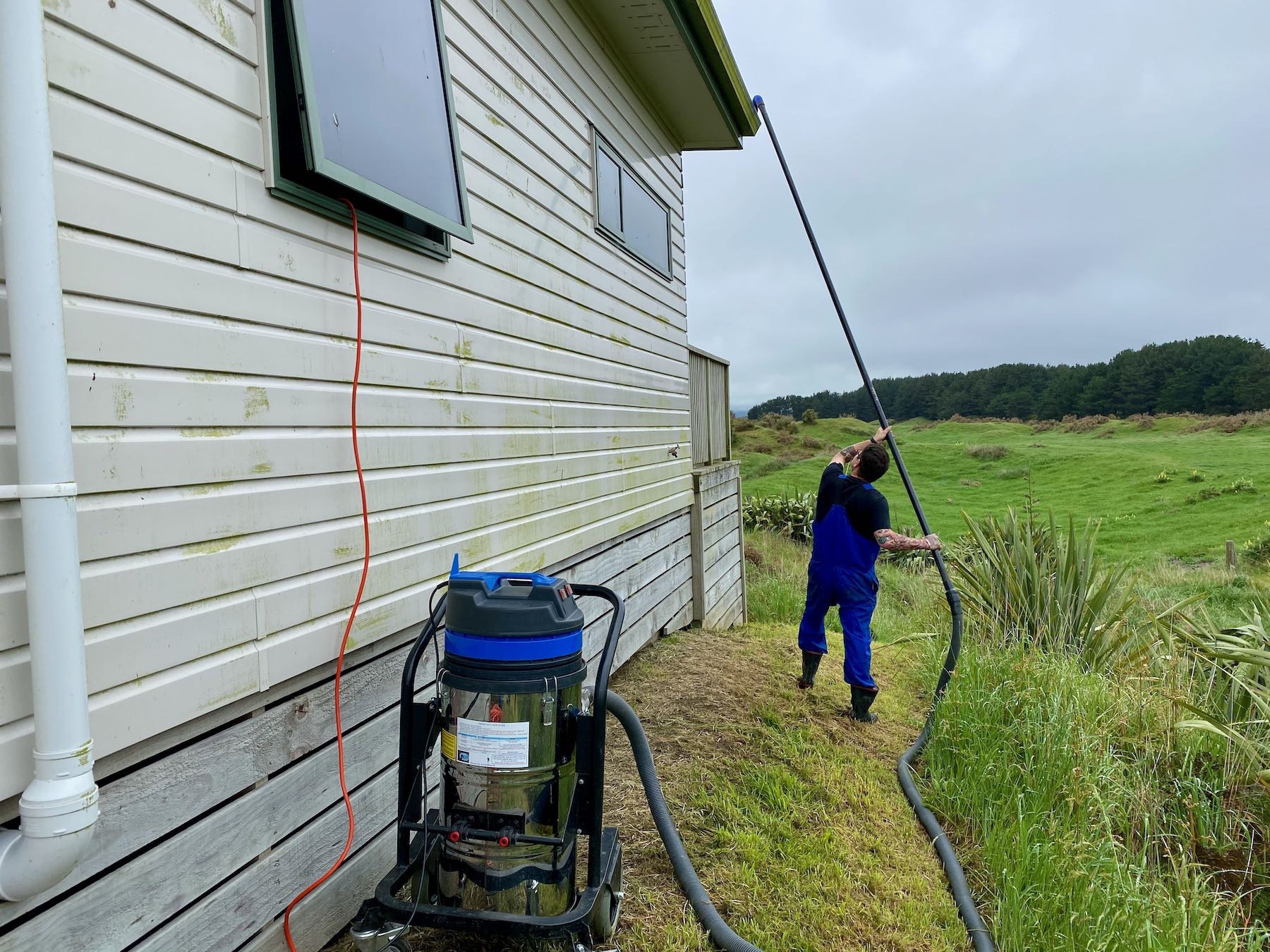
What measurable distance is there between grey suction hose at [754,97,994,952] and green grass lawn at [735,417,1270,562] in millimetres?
12624

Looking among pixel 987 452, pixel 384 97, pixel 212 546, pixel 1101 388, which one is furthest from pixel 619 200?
pixel 1101 388

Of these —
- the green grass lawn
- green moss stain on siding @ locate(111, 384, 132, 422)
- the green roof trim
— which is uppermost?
the green roof trim

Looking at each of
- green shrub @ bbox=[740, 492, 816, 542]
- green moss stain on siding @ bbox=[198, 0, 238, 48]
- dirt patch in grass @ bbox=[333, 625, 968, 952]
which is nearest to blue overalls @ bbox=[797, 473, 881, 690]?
dirt patch in grass @ bbox=[333, 625, 968, 952]

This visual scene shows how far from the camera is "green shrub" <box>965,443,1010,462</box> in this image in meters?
42.8

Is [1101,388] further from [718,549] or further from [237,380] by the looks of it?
[237,380]

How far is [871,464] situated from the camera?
5.55 meters

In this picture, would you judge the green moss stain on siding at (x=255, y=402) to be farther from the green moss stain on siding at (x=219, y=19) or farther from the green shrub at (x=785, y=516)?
the green shrub at (x=785, y=516)

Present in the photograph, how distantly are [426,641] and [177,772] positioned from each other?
2.34 ft

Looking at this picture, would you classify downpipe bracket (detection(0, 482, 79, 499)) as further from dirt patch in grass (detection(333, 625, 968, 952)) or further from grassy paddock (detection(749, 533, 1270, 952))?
grassy paddock (detection(749, 533, 1270, 952))

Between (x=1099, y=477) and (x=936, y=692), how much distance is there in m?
34.2

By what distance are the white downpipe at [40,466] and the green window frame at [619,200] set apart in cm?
404

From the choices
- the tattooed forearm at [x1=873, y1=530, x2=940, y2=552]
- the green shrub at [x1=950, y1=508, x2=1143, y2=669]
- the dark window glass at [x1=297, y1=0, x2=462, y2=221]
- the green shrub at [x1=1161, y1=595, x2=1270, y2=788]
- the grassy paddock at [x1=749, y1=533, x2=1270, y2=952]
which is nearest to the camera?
the dark window glass at [x1=297, y1=0, x2=462, y2=221]

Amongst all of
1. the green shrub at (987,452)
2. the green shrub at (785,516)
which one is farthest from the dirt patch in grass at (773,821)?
the green shrub at (987,452)

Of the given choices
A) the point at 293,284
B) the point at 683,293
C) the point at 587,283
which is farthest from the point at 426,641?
the point at 683,293
